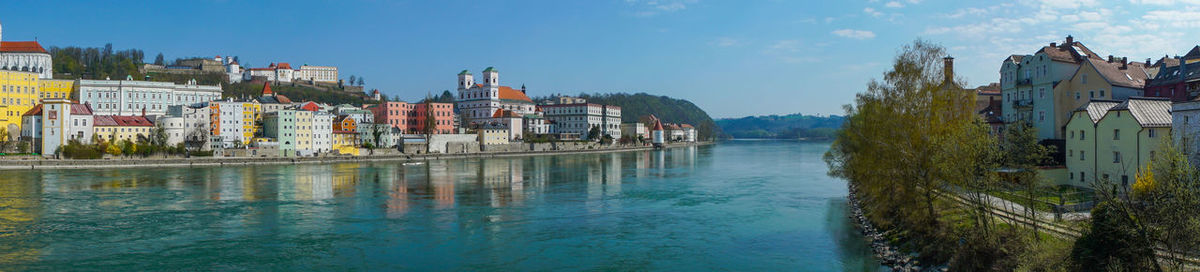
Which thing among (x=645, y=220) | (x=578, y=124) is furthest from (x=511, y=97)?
(x=645, y=220)

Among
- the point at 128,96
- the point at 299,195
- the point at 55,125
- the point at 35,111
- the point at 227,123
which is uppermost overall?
the point at 128,96

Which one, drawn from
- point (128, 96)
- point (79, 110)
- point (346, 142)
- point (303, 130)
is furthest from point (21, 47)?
point (346, 142)

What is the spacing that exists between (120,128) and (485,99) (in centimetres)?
3370

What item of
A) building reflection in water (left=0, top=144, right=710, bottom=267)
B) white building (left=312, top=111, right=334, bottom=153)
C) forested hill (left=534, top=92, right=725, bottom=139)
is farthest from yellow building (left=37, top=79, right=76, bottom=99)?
forested hill (left=534, top=92, right=725, bottom=139)

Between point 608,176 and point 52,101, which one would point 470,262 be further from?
point 52,101

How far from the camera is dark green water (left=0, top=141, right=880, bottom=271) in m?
11.8

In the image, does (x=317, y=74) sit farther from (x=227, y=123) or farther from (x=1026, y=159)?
(x=1026, y=159)

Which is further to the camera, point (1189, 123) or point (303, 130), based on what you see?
point (303, 130)

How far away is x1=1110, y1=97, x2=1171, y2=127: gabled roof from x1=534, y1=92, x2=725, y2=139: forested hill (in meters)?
90.0

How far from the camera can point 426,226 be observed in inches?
610

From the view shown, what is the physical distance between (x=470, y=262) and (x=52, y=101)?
132ft

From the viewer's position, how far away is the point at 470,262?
463 inches

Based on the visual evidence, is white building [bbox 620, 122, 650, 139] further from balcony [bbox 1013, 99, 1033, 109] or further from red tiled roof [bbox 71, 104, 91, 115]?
balcony [bbox 1013, 99, 1033, 109]

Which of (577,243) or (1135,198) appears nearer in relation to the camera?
(1135,198)
